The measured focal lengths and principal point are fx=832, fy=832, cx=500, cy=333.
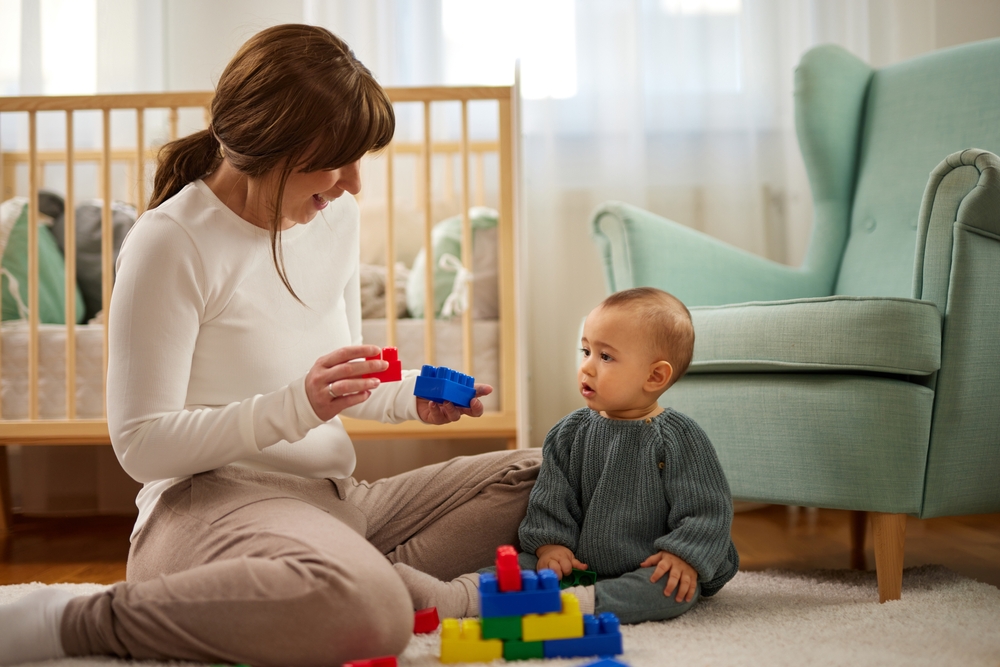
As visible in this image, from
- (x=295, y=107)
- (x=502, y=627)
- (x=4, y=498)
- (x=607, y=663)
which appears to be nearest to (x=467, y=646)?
(x=502, y=627)

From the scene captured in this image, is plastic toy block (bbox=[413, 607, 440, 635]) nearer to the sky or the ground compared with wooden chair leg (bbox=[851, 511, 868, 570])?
nearer to the sky

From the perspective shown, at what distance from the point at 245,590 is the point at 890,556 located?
808 mm

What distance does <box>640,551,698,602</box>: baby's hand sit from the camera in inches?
38.2

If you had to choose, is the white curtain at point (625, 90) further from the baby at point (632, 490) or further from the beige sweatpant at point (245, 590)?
the beige sweatpant at point (245, 590)

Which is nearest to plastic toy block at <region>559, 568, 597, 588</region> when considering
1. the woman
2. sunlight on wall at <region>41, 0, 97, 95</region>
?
the woman

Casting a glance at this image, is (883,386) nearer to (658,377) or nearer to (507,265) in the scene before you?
(658,377)

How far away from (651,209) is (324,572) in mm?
1746

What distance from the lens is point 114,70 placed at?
2.36 meters

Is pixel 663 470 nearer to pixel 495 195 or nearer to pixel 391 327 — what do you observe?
pixel 391 327

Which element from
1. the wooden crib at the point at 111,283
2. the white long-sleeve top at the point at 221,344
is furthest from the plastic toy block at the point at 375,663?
the wooden crib at the point at 111,283

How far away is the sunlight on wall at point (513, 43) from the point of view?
2295 mm

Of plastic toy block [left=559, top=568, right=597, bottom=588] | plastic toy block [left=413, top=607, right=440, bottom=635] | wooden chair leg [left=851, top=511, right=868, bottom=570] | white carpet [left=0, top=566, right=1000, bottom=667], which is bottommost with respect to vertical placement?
wooden chair leg [left=851, top=511, right=868, bottom=570]

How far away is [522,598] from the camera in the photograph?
2.72ft

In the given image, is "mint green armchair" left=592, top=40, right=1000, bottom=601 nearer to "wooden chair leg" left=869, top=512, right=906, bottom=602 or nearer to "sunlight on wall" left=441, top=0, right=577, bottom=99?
"wooden chair leg" left=869, top=512, right=906, bottom=602
